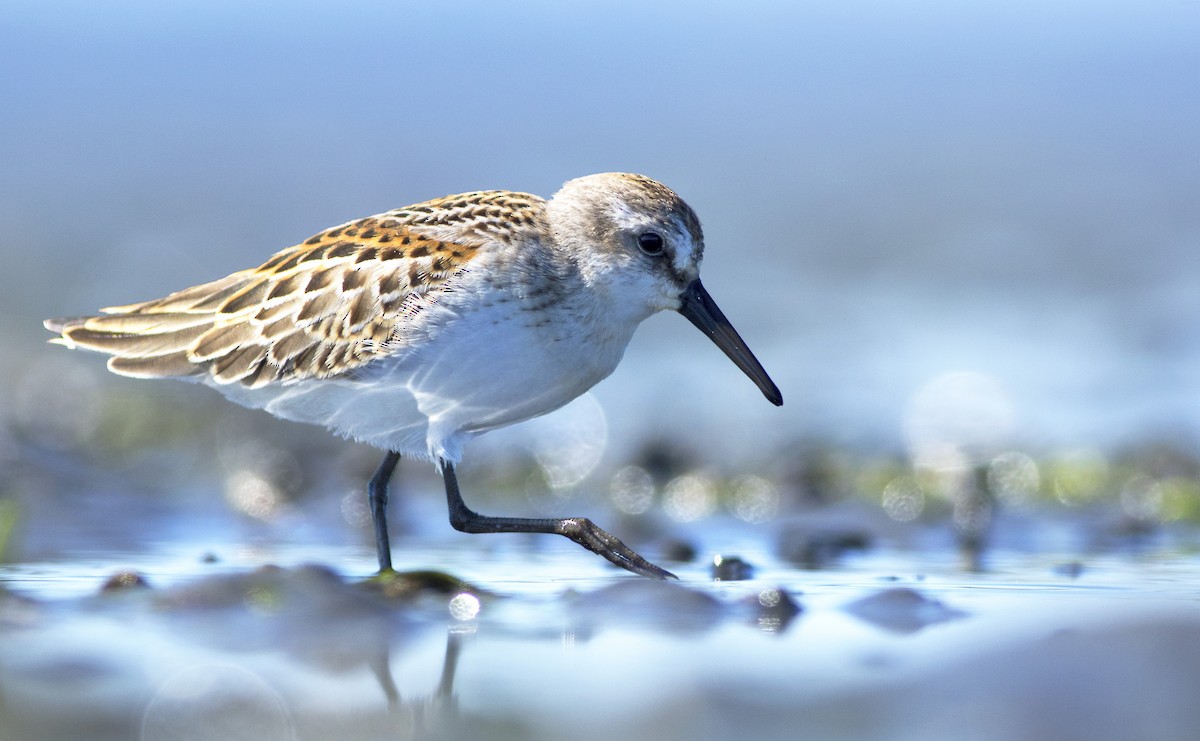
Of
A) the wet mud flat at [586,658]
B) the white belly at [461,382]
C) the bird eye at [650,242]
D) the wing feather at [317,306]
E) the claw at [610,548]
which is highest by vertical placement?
the bird eye at [650,242]

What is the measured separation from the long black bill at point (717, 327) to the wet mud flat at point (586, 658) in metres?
1.01

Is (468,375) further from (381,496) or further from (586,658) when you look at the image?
(586,658)

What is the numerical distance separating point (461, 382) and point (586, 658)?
1587mm

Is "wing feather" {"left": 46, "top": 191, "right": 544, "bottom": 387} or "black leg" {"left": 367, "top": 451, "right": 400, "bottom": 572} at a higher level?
"wing feather" {"left": 46, "top": 191, "right": 544, "bottom": 387}

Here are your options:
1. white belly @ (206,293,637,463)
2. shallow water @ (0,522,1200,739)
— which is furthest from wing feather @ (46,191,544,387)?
shallow water @ (0,522,1200,739)

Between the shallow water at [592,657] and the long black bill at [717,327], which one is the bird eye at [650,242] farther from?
the shallow water at [592,657]

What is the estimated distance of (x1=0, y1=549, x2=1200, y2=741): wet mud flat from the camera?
3566 mm

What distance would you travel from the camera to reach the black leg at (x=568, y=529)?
5781 millimetres

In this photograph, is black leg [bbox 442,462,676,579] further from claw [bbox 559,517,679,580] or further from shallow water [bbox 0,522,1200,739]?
Answer: shallow water [bbox 0,522,1200,739]

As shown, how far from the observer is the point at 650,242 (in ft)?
19.4

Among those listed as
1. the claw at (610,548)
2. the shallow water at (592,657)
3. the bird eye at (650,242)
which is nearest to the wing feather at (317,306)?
the bird eye at (650,242)

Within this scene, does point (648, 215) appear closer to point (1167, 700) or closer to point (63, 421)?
point (1167, 700)

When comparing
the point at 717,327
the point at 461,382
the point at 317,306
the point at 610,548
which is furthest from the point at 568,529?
the point at 317,306

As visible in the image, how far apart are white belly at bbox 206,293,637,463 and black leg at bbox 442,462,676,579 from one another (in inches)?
12.2
